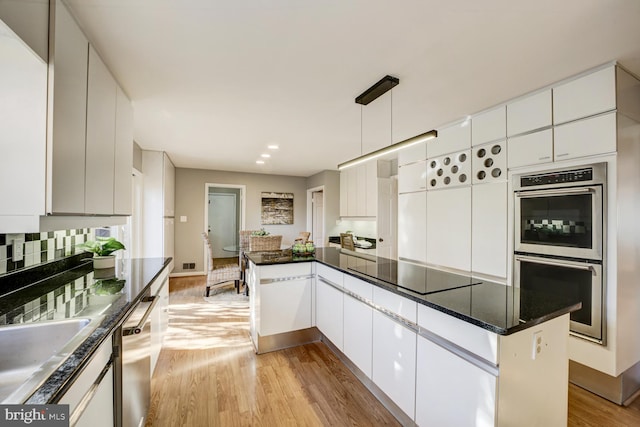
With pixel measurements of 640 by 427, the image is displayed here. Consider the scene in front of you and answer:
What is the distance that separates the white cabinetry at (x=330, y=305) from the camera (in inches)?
91.5

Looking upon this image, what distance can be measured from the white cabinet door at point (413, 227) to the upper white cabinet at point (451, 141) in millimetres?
539

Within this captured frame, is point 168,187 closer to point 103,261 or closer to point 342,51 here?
point 103,261

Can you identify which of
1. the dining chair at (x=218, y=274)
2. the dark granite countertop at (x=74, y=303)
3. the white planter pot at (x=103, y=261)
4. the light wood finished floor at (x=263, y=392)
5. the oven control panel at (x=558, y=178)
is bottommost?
the light wood finished floor at (x=263, y=392)

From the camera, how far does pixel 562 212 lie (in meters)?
2.17

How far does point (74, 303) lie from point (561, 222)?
329 cm

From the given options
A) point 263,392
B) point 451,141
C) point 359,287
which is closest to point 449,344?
point 359,287

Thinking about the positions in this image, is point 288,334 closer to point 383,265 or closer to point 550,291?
point 383,265

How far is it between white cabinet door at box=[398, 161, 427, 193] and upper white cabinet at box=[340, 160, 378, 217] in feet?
3.56

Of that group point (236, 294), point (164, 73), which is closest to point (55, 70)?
point (164, 73)

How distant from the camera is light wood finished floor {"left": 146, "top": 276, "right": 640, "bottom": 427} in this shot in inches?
70.0

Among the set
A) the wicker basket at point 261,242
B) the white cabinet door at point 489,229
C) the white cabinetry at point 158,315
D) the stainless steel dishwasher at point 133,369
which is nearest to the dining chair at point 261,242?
the wicker basket at point 261,242

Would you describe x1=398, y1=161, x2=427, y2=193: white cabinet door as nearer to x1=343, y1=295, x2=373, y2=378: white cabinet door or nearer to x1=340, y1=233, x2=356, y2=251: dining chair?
x1=340, y1=233, x2=356, y2=251: dining chair

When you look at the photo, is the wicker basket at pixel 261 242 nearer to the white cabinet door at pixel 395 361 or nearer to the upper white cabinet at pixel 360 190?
the upper white cabinet at pixel 360 190

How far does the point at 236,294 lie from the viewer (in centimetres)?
455
